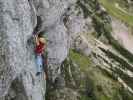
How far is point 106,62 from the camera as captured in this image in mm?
58938

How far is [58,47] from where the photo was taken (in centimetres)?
3847

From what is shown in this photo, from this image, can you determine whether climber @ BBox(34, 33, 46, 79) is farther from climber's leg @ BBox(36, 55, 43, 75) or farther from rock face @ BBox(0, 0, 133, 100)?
rock face @ BBox(0, 0, 133, 100)

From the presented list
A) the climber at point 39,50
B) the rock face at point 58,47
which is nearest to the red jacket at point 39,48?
the climber at point 39,50

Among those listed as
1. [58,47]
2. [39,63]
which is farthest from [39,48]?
[58,47]

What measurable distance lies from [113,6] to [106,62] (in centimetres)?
2390

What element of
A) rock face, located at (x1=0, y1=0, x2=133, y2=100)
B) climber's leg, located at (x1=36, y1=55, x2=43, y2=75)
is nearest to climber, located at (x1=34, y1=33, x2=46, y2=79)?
climber's leg, located at (x1=36, y1=55, x2=43, y2=75)

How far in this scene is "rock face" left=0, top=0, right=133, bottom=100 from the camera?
28.2 m


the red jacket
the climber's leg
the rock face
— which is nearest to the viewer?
the rock face

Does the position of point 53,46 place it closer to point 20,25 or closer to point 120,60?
point 20,25

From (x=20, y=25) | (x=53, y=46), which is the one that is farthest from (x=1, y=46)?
(x=53, y=46)

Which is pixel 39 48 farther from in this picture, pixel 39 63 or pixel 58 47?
pixel 58 47

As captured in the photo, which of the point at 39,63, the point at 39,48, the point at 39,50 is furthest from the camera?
the point at 39,63

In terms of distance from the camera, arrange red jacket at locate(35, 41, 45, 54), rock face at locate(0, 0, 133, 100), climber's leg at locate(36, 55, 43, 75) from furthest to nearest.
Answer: climber's leg at locate(36, 55, 43, 75), red jacket at locate(35, 41, 45, 54), rock face at locate(0, 0, 133, 100)

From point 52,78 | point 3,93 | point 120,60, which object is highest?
point 3,93
